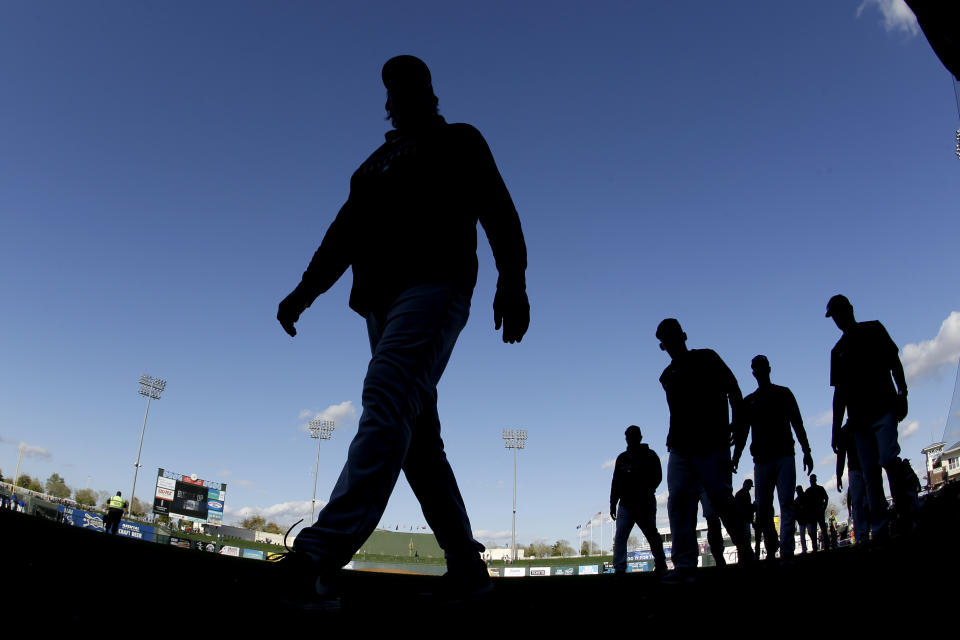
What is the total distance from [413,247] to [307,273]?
0.60 metres

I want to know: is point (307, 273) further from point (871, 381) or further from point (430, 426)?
point (871, 381)

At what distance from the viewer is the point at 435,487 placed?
2242 millimetres

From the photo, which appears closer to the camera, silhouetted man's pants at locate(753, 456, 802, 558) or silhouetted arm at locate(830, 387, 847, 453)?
silhouetted arm at locate(830, 387, 847, 453)

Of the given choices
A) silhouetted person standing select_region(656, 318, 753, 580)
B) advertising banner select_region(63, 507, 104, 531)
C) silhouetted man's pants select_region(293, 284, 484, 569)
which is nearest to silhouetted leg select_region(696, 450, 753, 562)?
silhouetted person standing select_region(656, 318, 753, 580)

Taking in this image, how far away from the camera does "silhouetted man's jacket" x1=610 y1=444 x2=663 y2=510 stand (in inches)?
296

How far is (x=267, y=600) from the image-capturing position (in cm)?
162

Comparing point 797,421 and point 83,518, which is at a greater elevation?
point 797,421

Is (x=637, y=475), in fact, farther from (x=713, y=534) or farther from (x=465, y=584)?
(x=465, y=584)

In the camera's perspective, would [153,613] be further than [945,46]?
No

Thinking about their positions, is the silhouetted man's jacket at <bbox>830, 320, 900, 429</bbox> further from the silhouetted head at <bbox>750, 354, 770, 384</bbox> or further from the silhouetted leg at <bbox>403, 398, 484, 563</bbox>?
the silhouetted leg at <bbox>403, 398, 484, 563</bbox>

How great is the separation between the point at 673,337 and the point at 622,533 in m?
4.11

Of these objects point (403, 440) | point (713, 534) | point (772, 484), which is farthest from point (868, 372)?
point (403, 440)

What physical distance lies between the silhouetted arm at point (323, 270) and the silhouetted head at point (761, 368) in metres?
5.04

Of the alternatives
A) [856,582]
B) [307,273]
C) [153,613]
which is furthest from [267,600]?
[856,582]
